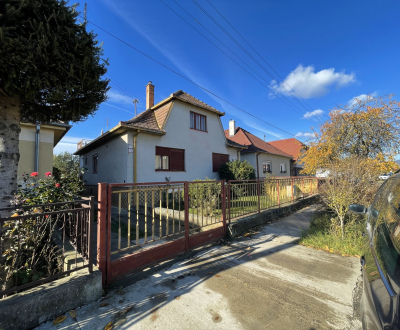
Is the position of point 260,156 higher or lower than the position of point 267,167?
higher

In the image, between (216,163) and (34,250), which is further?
(216,163)

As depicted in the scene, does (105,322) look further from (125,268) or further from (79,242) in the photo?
(79,242)

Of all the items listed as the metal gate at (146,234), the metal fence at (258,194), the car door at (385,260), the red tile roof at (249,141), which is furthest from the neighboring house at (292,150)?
the car door at (385,260)

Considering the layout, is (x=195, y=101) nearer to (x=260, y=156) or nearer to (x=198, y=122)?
(x=198, y=122)

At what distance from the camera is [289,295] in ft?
8.50

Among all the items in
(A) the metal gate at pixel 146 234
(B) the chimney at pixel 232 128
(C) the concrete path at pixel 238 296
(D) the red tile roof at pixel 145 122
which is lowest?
(C) the concrete path at pixel 238 296

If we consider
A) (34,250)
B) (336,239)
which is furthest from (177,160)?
(34,250)

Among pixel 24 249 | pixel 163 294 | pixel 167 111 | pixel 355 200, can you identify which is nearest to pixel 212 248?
pixel 163 294

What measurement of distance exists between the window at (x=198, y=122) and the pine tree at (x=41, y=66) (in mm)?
8921

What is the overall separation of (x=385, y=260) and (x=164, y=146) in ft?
31.5

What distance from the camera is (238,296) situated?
2.57 metres

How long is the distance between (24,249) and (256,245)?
14.0 feet

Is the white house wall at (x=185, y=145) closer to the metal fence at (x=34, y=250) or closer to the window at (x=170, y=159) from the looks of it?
the window at (x=170, y=159)

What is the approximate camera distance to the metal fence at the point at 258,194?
5523mm
